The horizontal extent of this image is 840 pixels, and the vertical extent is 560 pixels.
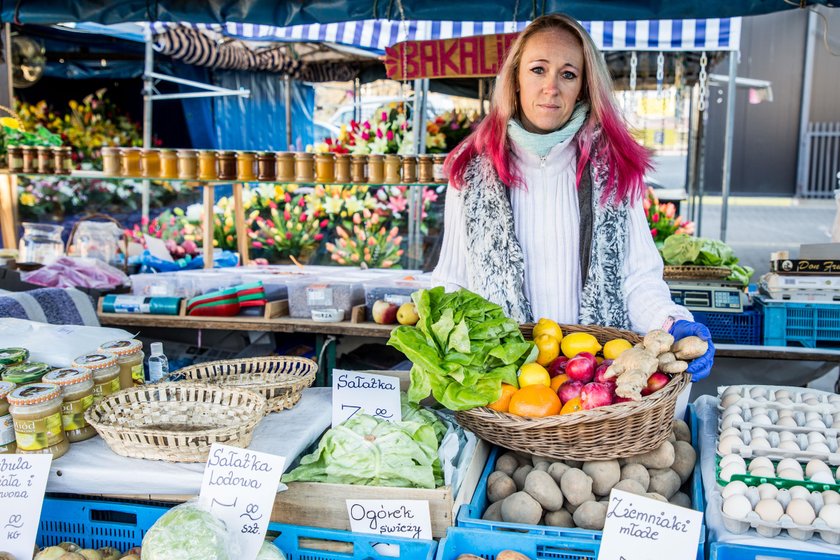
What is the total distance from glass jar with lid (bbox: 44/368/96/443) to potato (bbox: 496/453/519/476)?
1.06 meters

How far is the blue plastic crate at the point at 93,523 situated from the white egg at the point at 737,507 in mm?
1246

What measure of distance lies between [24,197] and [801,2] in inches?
270

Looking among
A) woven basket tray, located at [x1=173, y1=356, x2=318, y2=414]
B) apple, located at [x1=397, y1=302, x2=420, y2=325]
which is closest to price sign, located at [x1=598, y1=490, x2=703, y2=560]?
woven basket tray, located at [x1=173, y1=356, x2=318, y2=414]

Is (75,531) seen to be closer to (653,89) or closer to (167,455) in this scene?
(167,455)

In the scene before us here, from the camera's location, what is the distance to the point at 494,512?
174 centimetres

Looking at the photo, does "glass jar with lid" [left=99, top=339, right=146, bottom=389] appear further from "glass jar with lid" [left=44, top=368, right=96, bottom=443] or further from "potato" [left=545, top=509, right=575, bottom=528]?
"potato" [left=545, top=509, right=575, bottom=528]

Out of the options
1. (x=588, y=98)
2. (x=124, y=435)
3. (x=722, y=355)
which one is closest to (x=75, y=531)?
(x=124, y=435)

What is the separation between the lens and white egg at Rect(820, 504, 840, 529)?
4.74 feet

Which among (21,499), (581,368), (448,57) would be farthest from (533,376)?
(448,57)

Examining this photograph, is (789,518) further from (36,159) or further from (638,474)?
(36,159)

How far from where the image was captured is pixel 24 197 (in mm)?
7117

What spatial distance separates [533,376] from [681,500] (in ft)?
1.54

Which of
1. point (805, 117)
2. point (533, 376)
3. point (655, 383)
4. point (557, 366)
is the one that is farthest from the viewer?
point (805, 117)

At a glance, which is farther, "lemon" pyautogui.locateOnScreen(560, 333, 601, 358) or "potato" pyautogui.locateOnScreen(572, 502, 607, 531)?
"lemon" pyautogui.locateOnScreen(560, 333, 601, 358)
